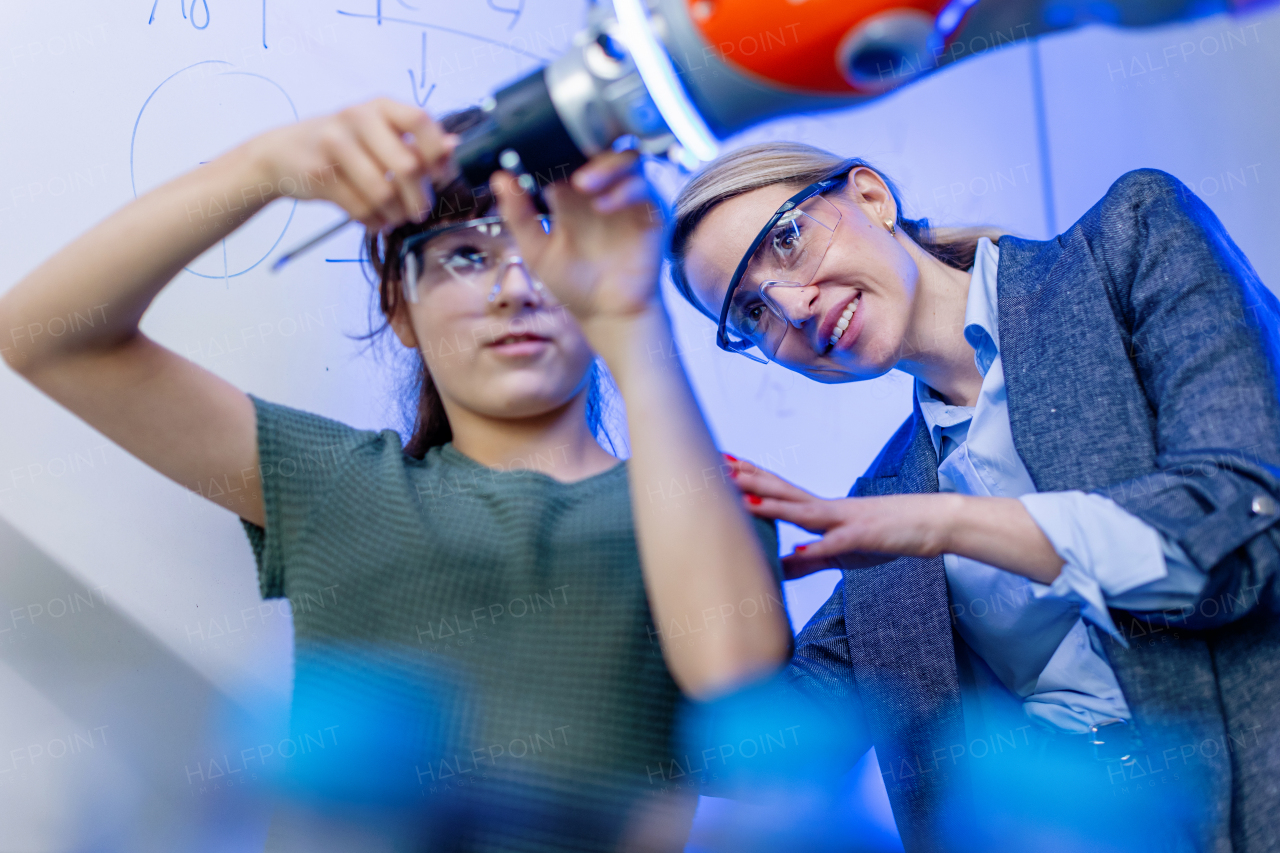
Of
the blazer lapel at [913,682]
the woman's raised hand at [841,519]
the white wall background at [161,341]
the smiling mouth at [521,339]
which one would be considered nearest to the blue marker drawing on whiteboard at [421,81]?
the white wall background at [161,341]

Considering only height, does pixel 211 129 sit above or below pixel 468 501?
above

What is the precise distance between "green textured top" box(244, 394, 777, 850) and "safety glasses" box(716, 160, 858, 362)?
1.20ft

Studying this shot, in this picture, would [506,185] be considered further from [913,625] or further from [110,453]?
[913,625]

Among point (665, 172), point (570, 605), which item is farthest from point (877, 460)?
point (570, 605)

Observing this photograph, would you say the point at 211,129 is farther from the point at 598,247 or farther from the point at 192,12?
the point at 598,247

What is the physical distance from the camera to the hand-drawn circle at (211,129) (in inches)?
36.2

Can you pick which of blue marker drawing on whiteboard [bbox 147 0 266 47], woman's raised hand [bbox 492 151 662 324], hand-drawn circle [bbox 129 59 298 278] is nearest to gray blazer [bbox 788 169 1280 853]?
woman's raised hand [bbox 492 151 662 324]

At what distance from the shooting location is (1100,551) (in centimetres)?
70

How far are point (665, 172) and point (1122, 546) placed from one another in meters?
0.73

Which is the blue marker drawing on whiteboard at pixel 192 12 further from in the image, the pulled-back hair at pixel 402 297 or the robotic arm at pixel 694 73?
the robotic arm at pixel 694 73

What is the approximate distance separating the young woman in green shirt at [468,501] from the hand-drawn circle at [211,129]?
0.26m

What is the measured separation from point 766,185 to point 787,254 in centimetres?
9

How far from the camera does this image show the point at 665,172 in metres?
1.18

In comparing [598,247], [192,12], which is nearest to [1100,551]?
[598,247]
